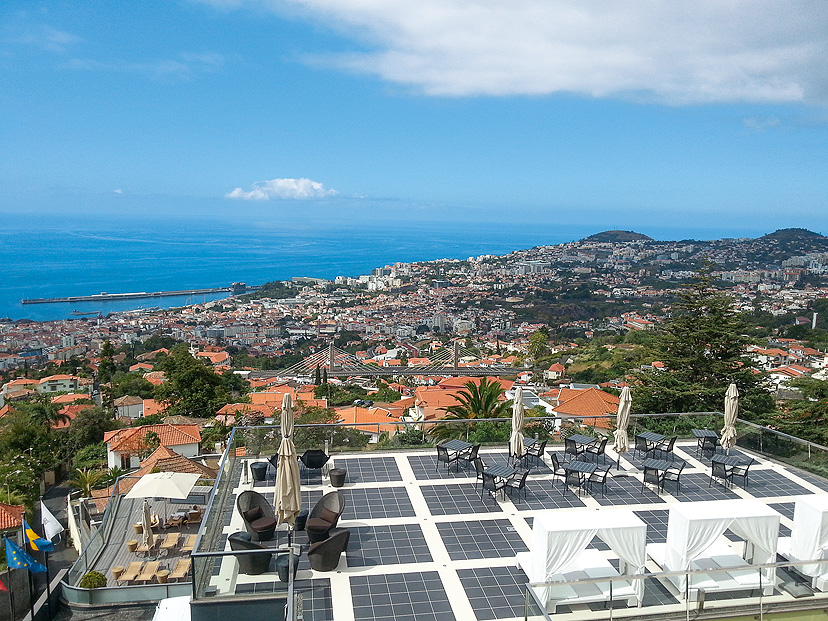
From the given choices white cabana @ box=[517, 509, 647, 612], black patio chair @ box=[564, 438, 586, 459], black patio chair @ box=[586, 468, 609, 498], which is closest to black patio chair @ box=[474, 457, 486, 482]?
black patio chair @ box=[586, 468, 609, 498]

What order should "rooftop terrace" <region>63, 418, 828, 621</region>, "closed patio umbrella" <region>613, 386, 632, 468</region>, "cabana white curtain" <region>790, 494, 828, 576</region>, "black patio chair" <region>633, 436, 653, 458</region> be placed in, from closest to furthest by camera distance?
"rooftop terrace" <region>63, 418, 828, 621</region> → "cabana white curtain" <region>790, 494, 828, 576</region> → "closed patio umbrella" <region>613, 386, 632, 468</region> → "black patio chair" <region>633, 436, 653, 458</region>

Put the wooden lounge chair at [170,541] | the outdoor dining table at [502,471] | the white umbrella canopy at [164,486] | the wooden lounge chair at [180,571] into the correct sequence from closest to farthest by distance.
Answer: the outdoor dining table at [502,471] < the wooden lounge chair at [180,571] < the white umbrella canopy at [164,486] < the wooden lounge chair at [170,541]

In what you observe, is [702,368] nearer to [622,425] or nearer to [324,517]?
[622,425]

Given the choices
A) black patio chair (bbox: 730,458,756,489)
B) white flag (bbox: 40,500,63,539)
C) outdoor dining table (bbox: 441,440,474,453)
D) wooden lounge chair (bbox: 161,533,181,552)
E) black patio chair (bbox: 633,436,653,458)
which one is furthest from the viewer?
white flag (bbox: 40,500,63,539)

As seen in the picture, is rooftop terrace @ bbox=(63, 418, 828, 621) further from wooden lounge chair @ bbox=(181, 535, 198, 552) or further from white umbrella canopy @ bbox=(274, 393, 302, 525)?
wooden lounge chair @ bbox=(181, 535, 198, 552)

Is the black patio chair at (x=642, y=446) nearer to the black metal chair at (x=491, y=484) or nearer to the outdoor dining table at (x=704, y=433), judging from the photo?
the outdoor dining table at (x=704, y=433)

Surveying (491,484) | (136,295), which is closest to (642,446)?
(491,484)

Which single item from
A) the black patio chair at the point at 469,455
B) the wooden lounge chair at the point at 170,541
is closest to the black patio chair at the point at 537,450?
the black patio chair at the point at 469,455
